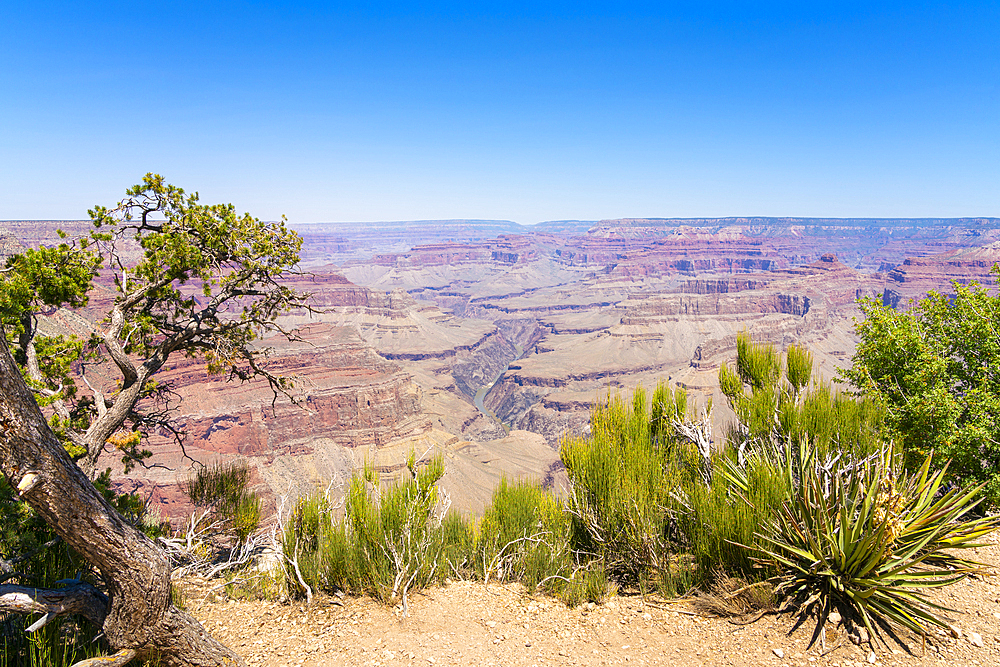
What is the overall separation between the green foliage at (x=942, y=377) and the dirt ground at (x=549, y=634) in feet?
4.29

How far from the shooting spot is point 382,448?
66.6m

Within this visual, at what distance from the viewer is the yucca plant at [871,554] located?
176 inches

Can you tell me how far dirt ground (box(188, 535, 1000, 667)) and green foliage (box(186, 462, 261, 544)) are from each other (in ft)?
6.83

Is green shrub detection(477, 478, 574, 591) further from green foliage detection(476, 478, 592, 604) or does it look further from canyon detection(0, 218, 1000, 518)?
canyon detection(0, 218, 1000, 518)

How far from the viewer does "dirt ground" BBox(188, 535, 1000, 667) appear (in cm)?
432

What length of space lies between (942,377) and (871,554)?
4708mm

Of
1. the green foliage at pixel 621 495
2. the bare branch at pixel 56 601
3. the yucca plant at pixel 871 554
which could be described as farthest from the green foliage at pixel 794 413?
the bare branch at pixel 56 601

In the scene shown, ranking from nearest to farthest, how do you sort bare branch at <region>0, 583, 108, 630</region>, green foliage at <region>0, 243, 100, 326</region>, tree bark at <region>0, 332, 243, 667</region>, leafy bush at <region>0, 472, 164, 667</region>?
tree bark at <region>0, 332, 243, 667</region> → bare branch at <region>0, 583, 108, 630</region> → leafy bush at <region>0, 472, 164, 667</region> → green foliage at <region>0, 243, 100, 326</region>

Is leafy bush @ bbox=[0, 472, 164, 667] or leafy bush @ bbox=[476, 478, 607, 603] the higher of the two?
leafy bush @ bbox=[0, 472, 164, 667]

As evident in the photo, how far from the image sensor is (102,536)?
369 cm

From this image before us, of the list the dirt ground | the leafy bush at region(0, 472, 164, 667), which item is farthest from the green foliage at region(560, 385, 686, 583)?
the leafy bush at region(0, 472, 164, 667)

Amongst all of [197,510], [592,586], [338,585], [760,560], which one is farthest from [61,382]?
[760,560]

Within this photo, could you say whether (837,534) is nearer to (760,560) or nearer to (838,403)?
(760,560)

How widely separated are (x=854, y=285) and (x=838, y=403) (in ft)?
703
